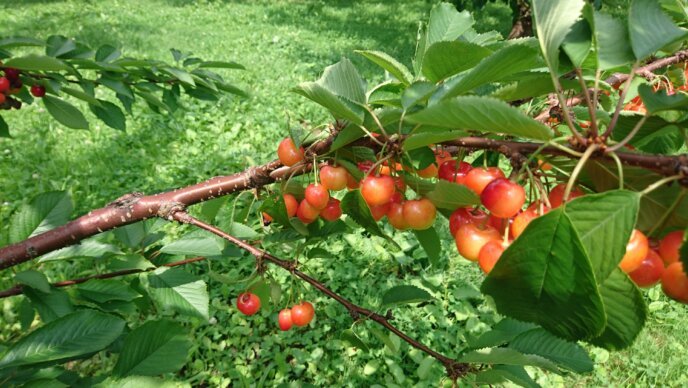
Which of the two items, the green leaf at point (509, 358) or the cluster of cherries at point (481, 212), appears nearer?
the cluster of cherries at point (481, 212)

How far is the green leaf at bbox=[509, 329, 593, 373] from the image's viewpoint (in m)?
1.01

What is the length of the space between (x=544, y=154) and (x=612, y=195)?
162mm

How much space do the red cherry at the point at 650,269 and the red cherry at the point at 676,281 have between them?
0.6 inches

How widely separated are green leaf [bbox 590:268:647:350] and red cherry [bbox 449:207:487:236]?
20cm

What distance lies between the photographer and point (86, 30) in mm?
8062

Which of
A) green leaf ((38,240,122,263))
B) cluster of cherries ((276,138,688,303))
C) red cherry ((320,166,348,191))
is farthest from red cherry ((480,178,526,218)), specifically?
green leaf ((38,240,122,263))

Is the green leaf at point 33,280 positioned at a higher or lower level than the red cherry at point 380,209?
lower

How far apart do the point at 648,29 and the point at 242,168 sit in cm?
374

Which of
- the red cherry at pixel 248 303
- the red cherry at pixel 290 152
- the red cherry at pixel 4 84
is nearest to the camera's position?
the red cherry at pixel 290 152

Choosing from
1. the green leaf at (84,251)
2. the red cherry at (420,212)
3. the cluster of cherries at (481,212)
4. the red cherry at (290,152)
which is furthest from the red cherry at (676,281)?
the green leaf at (84,251)

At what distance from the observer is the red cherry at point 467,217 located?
0.69 metres

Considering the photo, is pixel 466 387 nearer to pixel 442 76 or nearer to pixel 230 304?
pixel 230 304

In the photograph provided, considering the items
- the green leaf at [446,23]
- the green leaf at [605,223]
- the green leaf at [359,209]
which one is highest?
the green leaf at [446,23]

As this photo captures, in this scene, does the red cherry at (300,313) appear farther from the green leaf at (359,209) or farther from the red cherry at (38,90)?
the red cherry at (38,90)
